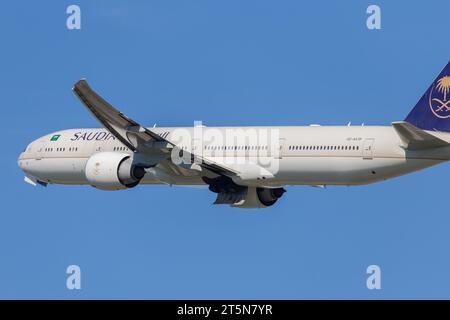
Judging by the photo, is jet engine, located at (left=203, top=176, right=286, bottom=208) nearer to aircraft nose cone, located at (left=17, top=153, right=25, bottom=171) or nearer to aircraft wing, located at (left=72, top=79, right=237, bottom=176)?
aircraft wing, located at (left=72, top=79, right=237, bottom=176)

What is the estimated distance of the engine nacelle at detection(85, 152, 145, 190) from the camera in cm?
5088

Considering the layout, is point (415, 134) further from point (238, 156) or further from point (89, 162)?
point (89, 162)

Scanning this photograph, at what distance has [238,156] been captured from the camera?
51688 millimetres

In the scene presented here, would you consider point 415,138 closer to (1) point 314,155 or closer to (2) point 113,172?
(1) point 314,155

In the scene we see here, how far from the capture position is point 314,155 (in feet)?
161

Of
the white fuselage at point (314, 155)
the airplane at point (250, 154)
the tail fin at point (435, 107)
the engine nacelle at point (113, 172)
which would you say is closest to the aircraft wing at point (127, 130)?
the airplane at point (250, 154)

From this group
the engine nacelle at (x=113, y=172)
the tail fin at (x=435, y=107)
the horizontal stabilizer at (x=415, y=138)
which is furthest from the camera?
the engine nacelle at (x=113, y=172)

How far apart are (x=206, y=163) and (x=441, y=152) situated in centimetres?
1024

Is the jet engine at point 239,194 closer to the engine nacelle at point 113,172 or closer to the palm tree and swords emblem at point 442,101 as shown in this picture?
the engine nacelle at point 113,172

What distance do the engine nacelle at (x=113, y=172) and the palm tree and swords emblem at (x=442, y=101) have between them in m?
13.1

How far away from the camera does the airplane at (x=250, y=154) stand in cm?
4647

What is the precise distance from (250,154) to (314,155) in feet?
11.3

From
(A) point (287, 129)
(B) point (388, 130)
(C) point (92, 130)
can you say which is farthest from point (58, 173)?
(B) point (388, 130)

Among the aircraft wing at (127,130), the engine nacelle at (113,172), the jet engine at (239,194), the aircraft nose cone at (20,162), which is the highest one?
the aircraft nose cone at (20,162)
